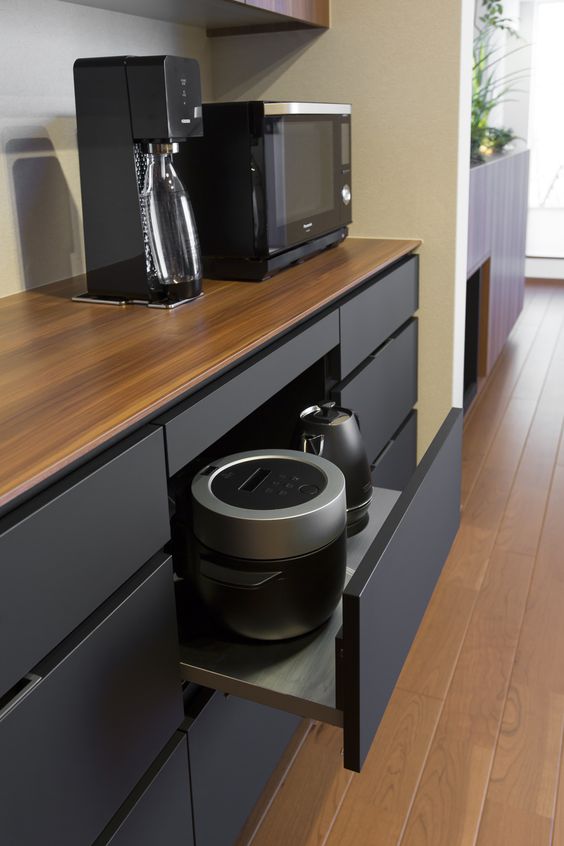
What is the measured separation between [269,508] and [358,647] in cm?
22

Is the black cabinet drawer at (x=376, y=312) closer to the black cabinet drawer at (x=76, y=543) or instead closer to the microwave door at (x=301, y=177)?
the microwave door at (x=301, y=177)

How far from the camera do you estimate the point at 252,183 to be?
1.62 metres

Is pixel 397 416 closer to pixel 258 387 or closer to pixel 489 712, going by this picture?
pixel 489 712

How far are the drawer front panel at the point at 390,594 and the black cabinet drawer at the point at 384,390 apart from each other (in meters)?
0.49

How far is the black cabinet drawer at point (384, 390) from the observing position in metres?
1.75

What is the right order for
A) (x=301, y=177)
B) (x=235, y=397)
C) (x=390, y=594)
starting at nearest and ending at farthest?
(x=390, y=594), (x=235, y=397), (x=301, y=177)

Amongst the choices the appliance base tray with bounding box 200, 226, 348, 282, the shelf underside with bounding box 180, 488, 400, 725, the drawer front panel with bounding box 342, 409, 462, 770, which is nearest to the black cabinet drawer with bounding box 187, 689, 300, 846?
the shelf underside with bounding box 180, 488, 400, 725

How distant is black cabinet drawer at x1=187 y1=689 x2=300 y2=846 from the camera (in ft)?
3.76

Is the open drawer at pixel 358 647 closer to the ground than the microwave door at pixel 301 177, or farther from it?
closer to the ground

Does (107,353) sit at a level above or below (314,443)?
above

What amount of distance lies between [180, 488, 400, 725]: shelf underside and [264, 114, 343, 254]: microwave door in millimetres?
858

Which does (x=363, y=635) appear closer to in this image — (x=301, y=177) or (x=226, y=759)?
(x=226, y=759)

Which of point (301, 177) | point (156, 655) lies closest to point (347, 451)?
point (156, 655)

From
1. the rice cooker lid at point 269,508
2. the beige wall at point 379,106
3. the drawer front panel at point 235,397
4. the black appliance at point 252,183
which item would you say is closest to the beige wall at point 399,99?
the beige wall at point 379,106
